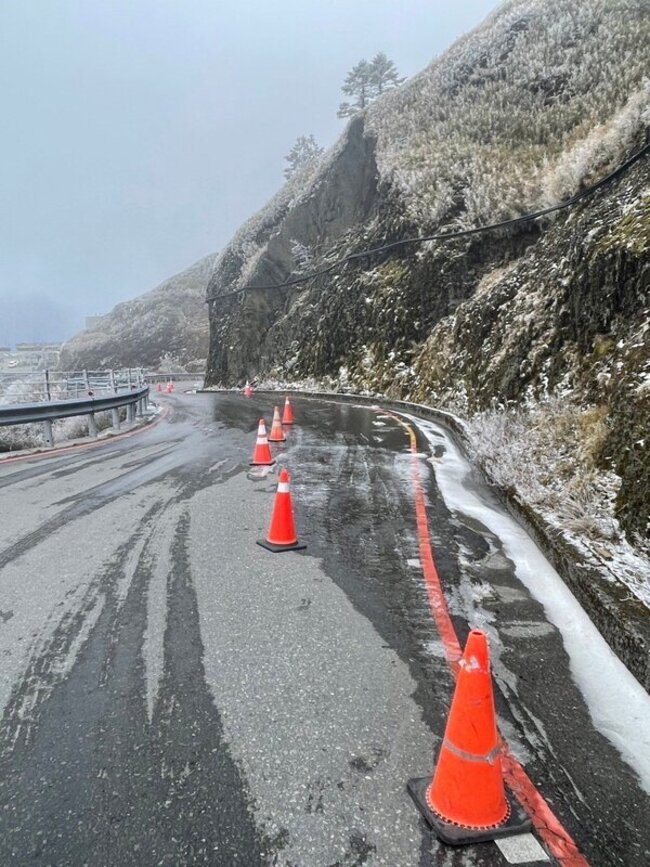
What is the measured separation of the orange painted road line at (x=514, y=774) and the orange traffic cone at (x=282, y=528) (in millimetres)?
1240

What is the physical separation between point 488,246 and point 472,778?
79.4ft

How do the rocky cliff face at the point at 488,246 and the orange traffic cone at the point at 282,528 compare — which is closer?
the orange traffic cone at the point at 282,528

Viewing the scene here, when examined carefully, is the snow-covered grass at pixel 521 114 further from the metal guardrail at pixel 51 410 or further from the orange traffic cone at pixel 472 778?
the orange traffic cone at pixel 472 778

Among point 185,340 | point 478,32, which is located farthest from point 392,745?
point 185,340

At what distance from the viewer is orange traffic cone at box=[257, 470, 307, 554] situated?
552cm

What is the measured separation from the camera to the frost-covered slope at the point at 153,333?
293 feet

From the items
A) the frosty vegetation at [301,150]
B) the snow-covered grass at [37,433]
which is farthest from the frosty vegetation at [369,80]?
the snow-covered grass at [37,433]

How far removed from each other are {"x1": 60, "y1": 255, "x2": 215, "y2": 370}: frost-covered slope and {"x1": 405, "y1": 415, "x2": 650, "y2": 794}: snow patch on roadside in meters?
80.8

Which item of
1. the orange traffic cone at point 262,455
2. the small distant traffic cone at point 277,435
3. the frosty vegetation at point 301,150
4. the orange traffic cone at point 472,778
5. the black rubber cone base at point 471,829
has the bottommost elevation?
the small distant traffic cone at point 277,435

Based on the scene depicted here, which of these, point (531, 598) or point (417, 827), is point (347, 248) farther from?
point (417, 827)

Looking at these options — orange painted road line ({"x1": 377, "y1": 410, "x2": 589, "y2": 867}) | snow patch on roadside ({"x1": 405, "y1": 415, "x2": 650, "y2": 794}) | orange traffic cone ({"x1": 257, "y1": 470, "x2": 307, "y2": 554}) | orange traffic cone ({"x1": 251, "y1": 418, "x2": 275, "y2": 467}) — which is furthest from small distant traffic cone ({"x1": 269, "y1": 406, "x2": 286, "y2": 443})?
orange traffic cone ({"x1": 257, "y1": 470, "x2": 307, "y2": 554})

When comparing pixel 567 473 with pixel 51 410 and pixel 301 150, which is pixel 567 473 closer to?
pixel 51 410

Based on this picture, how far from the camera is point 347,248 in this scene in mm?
35156

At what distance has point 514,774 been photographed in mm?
2508
